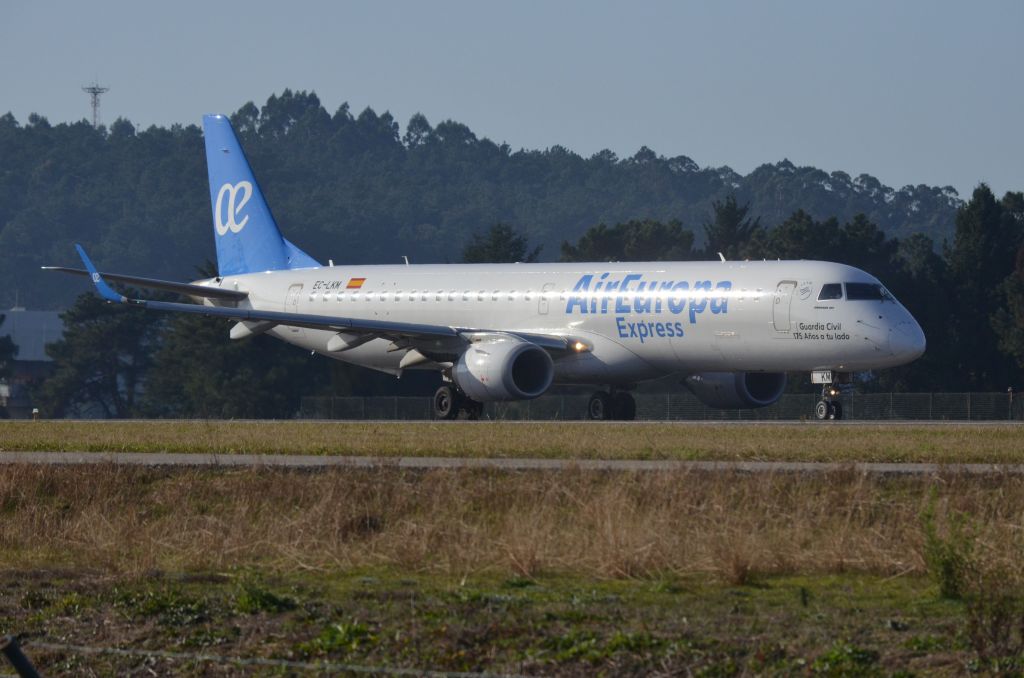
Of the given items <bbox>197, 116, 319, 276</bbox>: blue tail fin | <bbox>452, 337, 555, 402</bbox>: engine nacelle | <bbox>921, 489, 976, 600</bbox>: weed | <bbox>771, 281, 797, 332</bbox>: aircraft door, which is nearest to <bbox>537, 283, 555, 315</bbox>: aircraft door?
<bbox>452, 337, 555, 402</bbox>: engine nacelle

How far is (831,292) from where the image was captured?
127ft

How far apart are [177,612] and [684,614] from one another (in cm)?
412

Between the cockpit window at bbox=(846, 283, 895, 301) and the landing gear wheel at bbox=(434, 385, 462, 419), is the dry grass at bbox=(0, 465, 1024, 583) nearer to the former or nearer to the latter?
the cockpit window at bbox=(846, 283, 895, 301)

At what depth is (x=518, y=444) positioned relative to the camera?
28078 millimetres

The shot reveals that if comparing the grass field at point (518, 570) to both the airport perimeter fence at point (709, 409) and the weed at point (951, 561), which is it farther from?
the airport perimeter fence at point (709, 409)

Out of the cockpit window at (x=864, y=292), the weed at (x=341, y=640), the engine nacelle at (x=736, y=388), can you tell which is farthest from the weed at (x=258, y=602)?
the engine nacelle at (x=736, y=388)

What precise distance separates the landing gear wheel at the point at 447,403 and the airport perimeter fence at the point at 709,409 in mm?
11045

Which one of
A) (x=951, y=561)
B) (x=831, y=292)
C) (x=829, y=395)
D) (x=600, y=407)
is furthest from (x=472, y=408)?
(x=951, y=561)

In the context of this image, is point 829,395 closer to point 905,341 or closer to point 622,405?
point 905,341

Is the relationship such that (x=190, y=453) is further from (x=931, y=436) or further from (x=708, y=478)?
(x=931, y=436)

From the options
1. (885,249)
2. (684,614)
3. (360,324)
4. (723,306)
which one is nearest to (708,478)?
(684,614)

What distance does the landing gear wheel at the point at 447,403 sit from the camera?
43.7 metres

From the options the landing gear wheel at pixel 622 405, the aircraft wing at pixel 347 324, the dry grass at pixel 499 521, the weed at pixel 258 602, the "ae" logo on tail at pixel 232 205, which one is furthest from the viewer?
the "ae" logo on tail at pixel 232 205

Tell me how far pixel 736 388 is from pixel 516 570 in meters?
27.8
